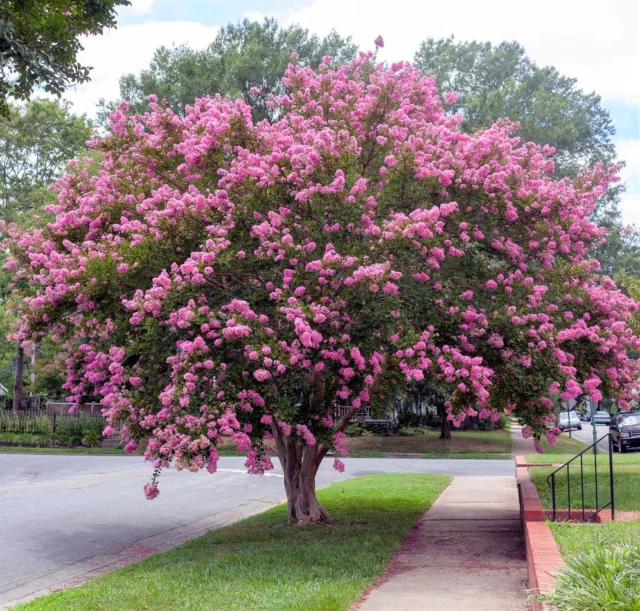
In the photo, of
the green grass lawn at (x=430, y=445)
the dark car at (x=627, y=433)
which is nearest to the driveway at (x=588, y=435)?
the dark car at (x=627, y=433)

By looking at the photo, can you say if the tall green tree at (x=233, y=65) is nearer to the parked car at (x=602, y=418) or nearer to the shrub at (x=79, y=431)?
the shrub at (x=79, y=431)

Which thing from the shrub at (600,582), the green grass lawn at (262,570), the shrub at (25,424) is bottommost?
the green grass lawn at (262,570)

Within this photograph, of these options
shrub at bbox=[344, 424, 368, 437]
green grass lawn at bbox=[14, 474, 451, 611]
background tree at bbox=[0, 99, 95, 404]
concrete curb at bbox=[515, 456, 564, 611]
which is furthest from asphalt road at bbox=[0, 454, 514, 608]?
background tree at bbox=[0, 99, 95, 404]

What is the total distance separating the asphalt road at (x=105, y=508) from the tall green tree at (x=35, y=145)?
2615cm

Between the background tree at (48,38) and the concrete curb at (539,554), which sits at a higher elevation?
the background tree at (48,38)

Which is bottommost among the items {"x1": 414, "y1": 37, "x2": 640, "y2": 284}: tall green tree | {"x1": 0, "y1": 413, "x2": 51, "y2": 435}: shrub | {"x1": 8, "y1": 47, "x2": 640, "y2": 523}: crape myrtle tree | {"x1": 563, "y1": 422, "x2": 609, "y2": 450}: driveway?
{"x1": 563, "y1": 422, "x2": 609, "y2": 450}: driveway

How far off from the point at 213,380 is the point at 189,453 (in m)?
1.07

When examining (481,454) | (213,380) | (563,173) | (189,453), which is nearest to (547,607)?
(189,453)

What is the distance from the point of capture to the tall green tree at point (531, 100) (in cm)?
3688

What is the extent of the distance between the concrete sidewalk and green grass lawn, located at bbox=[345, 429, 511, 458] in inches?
622

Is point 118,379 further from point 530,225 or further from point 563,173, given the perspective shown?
point 563,173

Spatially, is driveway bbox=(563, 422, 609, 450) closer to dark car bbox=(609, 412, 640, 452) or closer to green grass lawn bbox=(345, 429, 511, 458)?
dark car bbox=(609, 412, 640, 452)

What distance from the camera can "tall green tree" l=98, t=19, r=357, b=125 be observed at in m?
34.2

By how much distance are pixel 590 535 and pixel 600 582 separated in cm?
286
